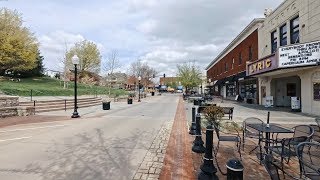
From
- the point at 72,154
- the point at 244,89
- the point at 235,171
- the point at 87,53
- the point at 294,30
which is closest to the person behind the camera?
the point at 235,171

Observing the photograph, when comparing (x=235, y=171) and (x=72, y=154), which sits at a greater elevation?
(x=235, y=171)

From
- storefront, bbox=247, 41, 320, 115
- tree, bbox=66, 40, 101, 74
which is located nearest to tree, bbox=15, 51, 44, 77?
tree, bbox=66, 40, 101, 74

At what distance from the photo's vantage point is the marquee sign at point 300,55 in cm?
1861

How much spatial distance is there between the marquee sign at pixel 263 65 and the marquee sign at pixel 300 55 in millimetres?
1099

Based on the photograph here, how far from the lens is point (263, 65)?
79.3 ft

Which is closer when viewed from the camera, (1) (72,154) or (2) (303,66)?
(1) (72,154)

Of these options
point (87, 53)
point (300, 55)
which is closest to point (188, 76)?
point (87, 53)

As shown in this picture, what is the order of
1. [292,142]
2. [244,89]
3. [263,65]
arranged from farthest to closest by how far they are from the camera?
[244,89]
[263,65]
[292,142]

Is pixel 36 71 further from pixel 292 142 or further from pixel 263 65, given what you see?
pixel 292 142

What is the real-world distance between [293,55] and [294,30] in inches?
170

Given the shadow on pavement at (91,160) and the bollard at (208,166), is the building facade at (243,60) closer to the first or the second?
the shadow on pavement at (91,160)

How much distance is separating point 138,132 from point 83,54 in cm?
6320

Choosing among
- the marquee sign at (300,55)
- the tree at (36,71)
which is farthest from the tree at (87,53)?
the marquee sign at (300,55)

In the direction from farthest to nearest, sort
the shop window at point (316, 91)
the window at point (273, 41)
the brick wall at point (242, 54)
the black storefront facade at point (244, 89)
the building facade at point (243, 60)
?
the black storefront facade at point (244, 89), the building facade at point (243, 60), the brick wall at point (242, 54), the window at point (273, 41), the shop window at point (316, 91)
